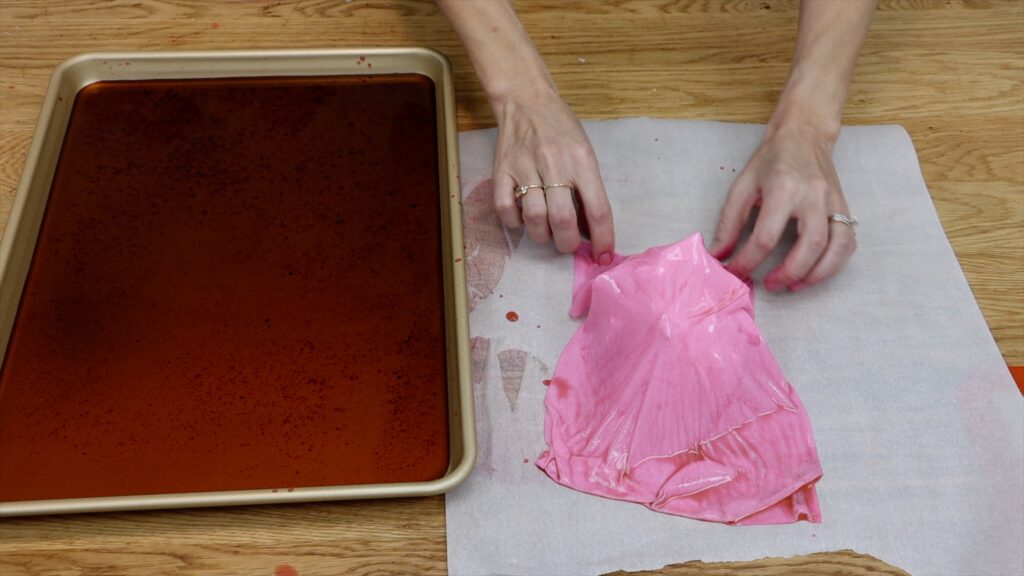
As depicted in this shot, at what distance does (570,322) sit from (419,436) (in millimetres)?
194

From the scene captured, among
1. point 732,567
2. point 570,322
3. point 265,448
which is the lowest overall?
point 732,567

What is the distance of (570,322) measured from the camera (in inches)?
33.3

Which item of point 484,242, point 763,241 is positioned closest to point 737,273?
point 763,241

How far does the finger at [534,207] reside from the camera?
0.82m

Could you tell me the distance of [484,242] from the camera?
90 centimetres

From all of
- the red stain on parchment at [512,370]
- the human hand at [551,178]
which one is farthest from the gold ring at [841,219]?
the red stain on parchment at [512,370]

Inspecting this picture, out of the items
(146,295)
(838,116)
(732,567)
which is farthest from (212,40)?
(732,567)

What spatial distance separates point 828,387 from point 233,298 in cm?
57

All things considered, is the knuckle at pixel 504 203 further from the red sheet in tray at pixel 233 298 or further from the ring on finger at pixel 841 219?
the ring on finger at pixel 841 219

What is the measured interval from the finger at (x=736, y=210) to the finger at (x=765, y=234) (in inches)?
1.0

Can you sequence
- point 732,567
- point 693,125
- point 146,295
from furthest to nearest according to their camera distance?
point 693,125 < point 146,295 < point 732,567

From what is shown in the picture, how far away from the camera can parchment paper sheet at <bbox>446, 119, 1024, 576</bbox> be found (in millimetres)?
715

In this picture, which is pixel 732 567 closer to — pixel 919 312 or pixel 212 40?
pixel 919 312

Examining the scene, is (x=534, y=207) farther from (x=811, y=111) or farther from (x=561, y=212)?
(x=811, y=111)
